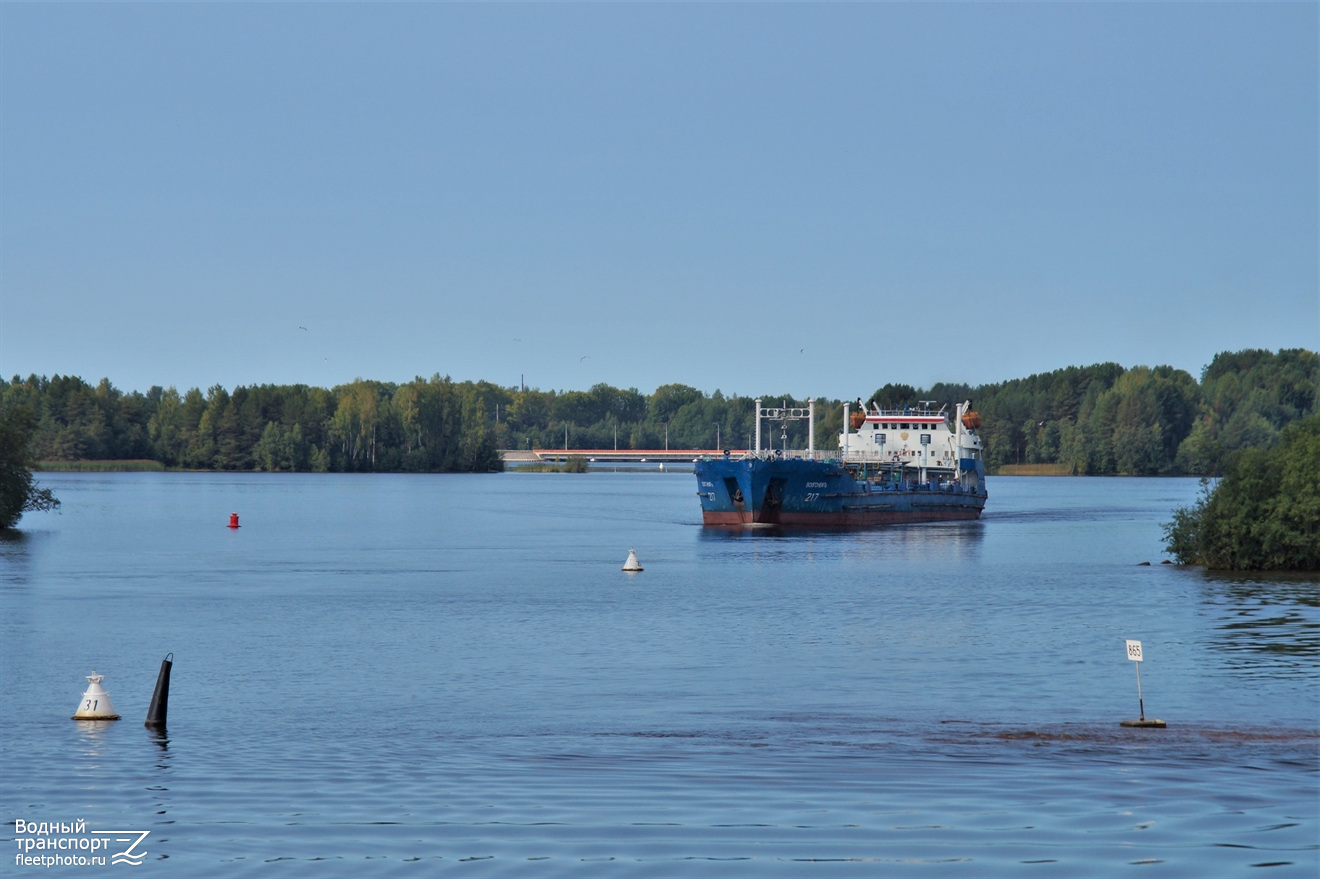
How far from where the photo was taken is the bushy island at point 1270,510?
178ft

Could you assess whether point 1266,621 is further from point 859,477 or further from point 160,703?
point 859,477

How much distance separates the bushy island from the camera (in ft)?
178

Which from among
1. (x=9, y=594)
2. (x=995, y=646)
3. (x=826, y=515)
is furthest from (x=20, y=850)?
(x=826, y=515)

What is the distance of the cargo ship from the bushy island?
3457 centimetres

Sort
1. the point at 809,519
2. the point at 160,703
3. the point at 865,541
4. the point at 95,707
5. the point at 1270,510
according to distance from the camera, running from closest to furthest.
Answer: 1. the point at 160,703
2. the point at 95,707
3. the point at 1270,510
4. the point at 865,541
5. the point at 809,519

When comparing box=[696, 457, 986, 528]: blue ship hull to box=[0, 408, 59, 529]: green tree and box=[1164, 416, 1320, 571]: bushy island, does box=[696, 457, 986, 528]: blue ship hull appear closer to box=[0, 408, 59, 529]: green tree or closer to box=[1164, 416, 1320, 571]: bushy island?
box=[1164, 416, 1320, 571]: bushy island

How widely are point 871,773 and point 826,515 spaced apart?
73.6m

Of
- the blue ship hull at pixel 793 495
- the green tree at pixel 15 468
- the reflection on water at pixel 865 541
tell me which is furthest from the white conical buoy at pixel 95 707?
the blue ship hull at pixel 793 495

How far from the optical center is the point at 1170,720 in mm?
25203

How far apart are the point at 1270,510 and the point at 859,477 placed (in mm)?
49863

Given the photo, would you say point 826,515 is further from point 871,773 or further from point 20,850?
point 20,850

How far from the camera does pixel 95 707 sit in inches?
977

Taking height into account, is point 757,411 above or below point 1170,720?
above

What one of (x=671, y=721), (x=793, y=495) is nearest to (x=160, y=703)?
(x=671, y=721)
